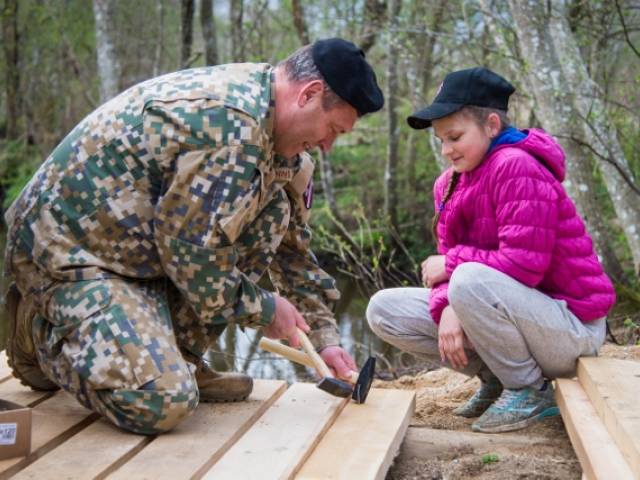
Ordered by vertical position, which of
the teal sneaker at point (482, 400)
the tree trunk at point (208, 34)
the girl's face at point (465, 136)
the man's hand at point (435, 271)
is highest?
the tree trunk at point (208, 34)

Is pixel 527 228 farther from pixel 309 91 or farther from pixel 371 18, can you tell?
pixel 371 18

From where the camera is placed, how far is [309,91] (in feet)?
9.28

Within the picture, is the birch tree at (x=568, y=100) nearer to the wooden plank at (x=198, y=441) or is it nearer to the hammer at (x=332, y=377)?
the hammer at (x=332, y=377)

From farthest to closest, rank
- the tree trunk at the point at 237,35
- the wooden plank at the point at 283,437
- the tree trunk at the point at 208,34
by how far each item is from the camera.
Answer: the tree trunk at the point at 237,35 < the tree trunk at the point at 208,34 < the wooden plank at the point at 283,437

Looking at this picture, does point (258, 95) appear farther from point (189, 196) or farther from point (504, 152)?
point (504, 152)

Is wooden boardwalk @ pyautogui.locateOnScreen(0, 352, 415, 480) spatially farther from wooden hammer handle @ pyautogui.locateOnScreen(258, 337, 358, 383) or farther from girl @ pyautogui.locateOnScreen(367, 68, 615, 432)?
girl @ pyautogui.locateOnScreen(367, 68, 615, 432)

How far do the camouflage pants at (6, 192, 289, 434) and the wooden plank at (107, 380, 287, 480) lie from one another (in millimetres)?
93

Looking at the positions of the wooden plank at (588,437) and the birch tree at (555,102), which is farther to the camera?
the birch tree at (555,102)

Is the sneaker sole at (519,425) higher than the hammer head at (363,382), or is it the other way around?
the hammer head at (363,382)

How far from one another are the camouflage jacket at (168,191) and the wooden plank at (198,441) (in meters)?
0.34

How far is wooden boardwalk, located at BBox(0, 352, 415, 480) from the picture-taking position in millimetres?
2395

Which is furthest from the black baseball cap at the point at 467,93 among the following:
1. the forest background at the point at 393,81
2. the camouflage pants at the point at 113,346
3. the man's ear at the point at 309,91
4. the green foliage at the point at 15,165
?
the green foliage at the point at 15,165

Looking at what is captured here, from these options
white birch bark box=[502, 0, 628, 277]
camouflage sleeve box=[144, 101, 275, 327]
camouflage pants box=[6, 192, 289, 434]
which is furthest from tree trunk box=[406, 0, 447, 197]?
camouflage pants box=[6, 192, 289, 434]

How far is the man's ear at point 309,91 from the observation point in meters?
2.81
